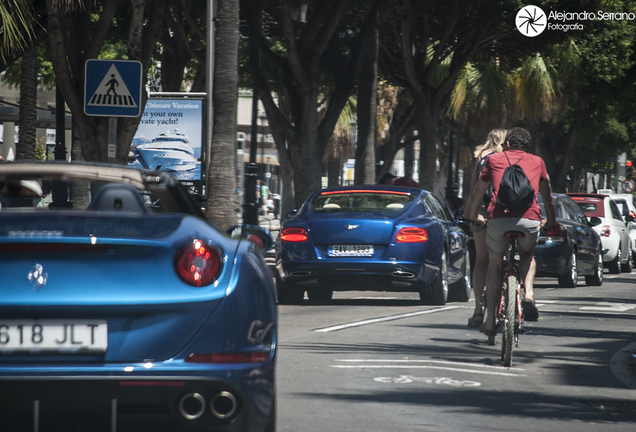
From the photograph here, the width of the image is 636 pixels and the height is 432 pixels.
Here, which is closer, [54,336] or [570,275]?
[54,336]

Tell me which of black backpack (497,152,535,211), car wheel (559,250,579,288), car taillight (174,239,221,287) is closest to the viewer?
car taillight (174,239,221,287)

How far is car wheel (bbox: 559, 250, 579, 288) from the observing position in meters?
17.2

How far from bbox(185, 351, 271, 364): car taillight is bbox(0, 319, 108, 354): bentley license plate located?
0.33 metres

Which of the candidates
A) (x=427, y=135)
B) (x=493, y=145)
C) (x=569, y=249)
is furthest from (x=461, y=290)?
(x=427, y=135)

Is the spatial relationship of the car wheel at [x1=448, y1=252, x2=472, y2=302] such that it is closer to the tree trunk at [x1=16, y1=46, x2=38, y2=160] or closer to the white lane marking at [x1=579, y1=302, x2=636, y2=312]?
the white lane marking at [x1=579, y1=302, x2=636, y2=312]

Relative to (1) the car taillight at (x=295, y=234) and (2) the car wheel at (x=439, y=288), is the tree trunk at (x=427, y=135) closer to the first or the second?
(2) the car wheel at (x=439, y=288)

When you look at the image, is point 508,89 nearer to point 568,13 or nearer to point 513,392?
point 568,13

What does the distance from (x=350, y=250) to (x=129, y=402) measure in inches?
329

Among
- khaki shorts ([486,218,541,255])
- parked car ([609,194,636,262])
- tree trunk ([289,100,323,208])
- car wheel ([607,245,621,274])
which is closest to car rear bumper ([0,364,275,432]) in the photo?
khaki shorts ([486,218,541,255])

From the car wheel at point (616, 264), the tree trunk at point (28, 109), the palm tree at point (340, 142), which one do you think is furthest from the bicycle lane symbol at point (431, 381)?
the palm tree at point (340, 142)

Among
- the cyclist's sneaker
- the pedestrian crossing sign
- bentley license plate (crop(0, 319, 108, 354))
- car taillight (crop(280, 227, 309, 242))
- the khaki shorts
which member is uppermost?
the pedestrian crossing sign

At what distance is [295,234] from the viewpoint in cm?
1227

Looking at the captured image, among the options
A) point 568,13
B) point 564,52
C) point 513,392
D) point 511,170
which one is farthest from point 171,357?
point 564,52

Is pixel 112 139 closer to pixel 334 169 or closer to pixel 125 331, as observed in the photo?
pixel 125 331
